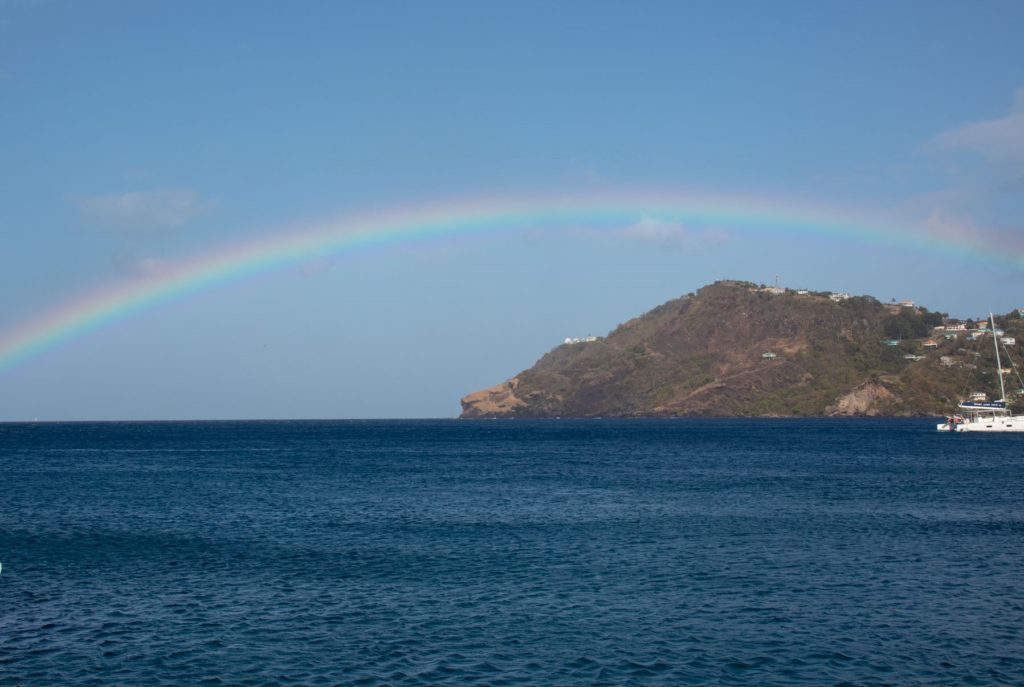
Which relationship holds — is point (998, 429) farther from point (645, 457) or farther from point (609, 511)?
point (609, 511)

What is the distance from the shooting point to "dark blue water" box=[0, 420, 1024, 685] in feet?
91.2

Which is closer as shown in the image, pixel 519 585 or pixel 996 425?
pixel 519 585

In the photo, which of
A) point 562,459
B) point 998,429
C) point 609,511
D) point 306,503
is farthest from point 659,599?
point 998,429

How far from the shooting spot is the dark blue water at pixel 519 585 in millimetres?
27797

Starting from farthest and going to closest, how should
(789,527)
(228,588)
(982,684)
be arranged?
(789,527)
(228,588)
(982,684)

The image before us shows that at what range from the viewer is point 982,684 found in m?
25.8

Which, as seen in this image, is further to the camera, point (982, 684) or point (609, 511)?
point (609, 511)

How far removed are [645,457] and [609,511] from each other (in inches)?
2531

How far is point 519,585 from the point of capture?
127ft

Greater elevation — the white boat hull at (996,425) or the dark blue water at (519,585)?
the white boat hull at (996,425)

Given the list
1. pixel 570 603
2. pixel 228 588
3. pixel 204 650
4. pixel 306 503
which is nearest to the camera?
pixel 204 650

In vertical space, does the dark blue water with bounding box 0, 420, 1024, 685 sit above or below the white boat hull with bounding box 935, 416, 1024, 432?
below

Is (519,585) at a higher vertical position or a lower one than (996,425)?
lower

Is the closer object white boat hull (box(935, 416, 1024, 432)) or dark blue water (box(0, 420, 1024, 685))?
dark blue water (box(0, 420, 1024, 685))
